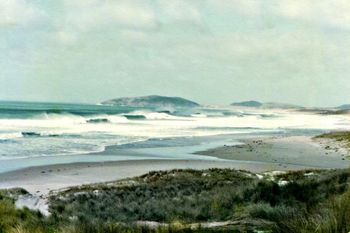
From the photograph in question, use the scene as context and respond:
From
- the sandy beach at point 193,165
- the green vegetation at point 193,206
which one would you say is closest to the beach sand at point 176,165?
the sandy beach at point 193,165

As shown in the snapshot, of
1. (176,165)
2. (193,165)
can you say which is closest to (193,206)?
(176,165)

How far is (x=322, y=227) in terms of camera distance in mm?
5148

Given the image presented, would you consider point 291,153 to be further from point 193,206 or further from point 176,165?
point 193,206

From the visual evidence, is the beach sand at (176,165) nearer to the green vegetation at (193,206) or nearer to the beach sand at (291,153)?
the beach sand at (291,153)

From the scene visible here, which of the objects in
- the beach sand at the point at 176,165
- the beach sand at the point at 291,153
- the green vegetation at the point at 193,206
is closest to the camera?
the green vegetation at the point at 193,206

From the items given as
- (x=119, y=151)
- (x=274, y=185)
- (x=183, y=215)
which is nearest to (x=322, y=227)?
(x=183, y=215)

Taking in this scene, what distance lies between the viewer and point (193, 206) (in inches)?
394

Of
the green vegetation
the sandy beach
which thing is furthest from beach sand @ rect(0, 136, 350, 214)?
the green vegetation

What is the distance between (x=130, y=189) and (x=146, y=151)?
1327 cm

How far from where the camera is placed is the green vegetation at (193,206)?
20.1 feet

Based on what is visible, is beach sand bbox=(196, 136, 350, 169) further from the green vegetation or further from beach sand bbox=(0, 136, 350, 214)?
the green vegetation

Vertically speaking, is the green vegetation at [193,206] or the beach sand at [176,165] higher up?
the green vegetation at [193,206]

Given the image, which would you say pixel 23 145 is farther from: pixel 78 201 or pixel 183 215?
pixel 183 215

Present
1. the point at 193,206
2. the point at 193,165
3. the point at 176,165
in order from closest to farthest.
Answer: the point at 193,206 < the point at 176,165 < the point at 193,165
